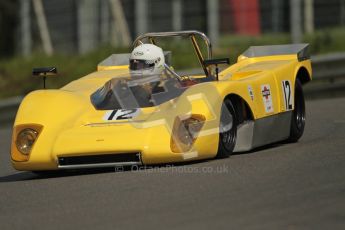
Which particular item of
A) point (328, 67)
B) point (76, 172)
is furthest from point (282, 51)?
point (328, 67)

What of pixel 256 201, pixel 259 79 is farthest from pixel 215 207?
pixel 259 79

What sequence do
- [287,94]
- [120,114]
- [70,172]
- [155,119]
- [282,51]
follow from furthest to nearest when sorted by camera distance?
[282,51]
[287,94]
[70,172]
[120,114]
[155,119]

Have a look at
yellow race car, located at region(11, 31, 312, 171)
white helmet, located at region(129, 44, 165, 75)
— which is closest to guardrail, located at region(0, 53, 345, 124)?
yellow race car, located at region(11, 31, 312, 171)

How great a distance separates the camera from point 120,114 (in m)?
8.53

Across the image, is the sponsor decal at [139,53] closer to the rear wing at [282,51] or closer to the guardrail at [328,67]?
the rear wing at [282,51]

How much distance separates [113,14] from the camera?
865 inches

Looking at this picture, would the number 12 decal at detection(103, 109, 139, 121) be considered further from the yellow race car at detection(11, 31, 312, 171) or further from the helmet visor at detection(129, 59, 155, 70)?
the helmet visor at detection(129, 59, 155, 70)

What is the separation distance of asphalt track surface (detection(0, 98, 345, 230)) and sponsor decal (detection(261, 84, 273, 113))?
471mm

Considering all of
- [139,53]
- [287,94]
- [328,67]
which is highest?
[139,53]

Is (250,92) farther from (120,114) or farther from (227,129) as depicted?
(120,114)

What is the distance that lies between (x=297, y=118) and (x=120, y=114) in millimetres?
2283

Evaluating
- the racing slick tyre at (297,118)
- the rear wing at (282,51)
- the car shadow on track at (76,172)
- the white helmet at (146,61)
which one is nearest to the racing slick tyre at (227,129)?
the car shadow on track at (76,172)

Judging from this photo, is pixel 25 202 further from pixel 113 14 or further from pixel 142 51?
pixel 113 14

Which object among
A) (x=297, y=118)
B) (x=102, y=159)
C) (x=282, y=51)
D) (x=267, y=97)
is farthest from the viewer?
(x=282, y=51)
